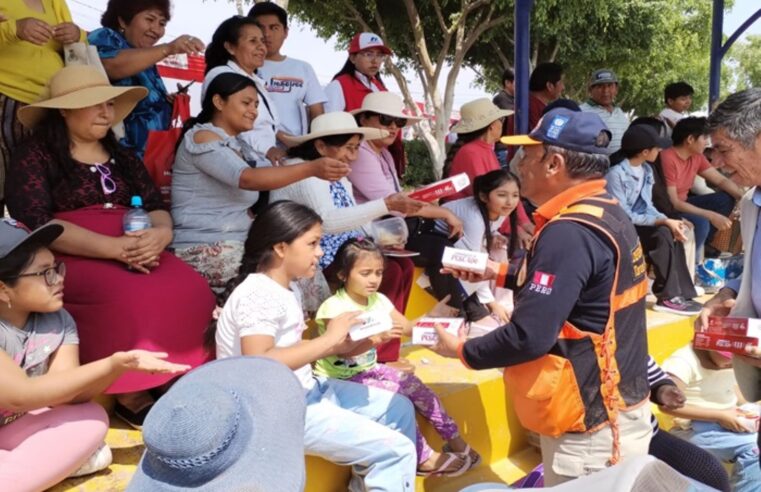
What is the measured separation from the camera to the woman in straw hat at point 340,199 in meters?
3.40

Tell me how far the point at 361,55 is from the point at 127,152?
86.4 inches

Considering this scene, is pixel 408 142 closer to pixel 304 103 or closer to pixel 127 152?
pixel 304 103

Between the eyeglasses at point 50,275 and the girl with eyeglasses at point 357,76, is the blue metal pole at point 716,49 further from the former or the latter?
the eyeglasses at point 50,275

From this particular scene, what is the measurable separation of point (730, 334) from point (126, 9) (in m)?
3.37

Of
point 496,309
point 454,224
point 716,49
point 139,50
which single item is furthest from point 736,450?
point 716,49

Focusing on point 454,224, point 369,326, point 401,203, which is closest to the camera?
point 369,326

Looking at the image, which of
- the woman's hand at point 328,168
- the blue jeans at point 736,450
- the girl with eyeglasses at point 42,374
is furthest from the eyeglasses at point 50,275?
the blue jeans at point 736,450

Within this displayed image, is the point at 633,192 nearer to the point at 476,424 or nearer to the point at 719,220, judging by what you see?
the point at 719,220

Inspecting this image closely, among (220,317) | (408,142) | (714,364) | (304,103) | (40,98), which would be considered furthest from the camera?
(408,142)

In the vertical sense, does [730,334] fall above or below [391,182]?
below

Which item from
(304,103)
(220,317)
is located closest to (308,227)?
(220,317)

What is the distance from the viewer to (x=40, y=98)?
2.93 metres

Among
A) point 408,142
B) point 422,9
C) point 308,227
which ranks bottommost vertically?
point 408,142

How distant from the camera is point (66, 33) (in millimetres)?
3227
